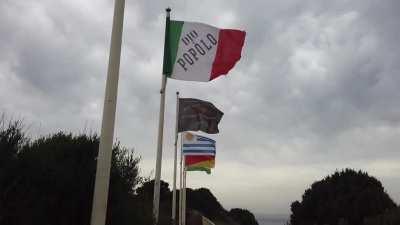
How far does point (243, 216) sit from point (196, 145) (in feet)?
177

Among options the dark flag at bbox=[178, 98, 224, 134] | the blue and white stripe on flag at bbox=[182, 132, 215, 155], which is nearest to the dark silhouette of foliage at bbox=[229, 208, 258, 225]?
the blue and white stripe on flag at bbox=[182, 132, 215, 155]

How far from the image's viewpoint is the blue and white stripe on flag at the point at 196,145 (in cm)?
2806

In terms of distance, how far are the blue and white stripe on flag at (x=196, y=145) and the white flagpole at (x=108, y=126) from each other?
18.7 m

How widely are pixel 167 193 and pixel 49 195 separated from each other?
45502 mm

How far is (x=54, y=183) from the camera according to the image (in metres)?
9.92

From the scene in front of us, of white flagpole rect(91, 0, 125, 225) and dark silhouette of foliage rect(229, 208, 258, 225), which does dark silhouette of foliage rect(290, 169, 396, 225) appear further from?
white flagpole rect(91, 0, 125, 225)

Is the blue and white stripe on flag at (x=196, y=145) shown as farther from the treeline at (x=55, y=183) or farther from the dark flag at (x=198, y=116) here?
the treeline at (x=55, y=183)

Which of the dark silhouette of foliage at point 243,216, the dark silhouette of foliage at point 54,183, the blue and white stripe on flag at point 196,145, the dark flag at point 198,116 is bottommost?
the dark silhouette of foliage at point 54,183

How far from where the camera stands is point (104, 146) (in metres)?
8.80

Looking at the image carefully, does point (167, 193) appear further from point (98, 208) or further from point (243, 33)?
point (98, 208)

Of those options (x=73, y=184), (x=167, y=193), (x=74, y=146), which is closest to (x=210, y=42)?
(x=74, y=146)

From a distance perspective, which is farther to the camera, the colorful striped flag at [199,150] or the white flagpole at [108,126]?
the colorful striped flag at [199,150]

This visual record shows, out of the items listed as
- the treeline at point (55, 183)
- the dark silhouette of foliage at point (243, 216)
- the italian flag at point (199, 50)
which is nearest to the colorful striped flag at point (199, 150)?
the italian flag at point (199, 50)

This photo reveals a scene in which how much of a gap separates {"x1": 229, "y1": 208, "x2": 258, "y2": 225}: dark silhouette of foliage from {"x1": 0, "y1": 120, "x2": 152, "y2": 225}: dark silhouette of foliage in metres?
64.9
